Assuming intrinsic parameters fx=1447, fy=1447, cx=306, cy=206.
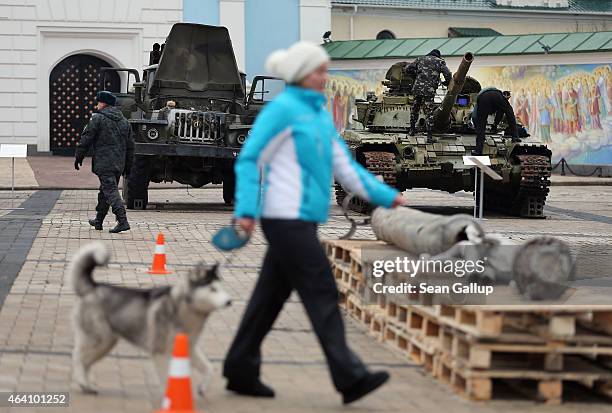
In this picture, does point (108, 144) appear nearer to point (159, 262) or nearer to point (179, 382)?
point (159, 262)

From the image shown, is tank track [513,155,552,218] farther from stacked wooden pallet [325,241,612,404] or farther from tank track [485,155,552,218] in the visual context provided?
stacked wooden pallet [325,241,612,404]

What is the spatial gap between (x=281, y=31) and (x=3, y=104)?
9011mm

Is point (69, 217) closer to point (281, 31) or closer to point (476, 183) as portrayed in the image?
point (476, 183)

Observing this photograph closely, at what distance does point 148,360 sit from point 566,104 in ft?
101

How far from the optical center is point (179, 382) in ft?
21.3

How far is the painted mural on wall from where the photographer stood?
3766cm

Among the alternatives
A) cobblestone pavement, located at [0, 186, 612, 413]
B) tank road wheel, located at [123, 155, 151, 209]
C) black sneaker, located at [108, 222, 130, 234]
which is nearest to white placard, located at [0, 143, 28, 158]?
tank road wheel, located at [123, 155, 151, 209]

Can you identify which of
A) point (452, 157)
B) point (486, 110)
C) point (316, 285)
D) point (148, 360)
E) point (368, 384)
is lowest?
point (148, 360)

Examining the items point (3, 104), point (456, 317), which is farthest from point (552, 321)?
point (3, 104)

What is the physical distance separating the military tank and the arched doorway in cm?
2106

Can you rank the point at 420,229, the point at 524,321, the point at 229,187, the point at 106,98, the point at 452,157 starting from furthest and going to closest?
the point at 229,187 < the point at 452,157 < the point at 106,98 < the point at 420,229 < the point at 524,321

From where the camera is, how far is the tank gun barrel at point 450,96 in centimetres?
2339

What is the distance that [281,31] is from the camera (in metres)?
45.9

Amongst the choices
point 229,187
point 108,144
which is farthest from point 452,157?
point 108,144
